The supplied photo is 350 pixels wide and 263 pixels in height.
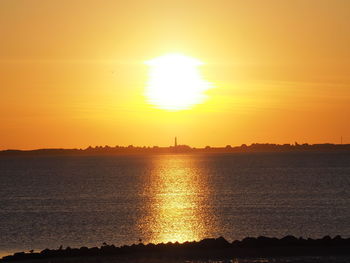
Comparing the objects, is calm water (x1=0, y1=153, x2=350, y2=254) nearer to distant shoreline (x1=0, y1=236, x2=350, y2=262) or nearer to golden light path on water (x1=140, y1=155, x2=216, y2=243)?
golden light path on water (x1=140, y1=155, x2=216, y2=243)

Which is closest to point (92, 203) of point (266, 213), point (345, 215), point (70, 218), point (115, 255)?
point (70, 218)

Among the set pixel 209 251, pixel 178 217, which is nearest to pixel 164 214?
pixel 178 217

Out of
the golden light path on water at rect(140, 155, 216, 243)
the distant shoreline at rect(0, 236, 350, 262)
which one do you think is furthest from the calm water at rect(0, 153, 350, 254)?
the distant shoreline at rect(0, 236, 350, 262)

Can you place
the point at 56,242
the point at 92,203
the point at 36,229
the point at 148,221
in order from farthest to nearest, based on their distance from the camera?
the point at 92,203 → the point at 148,221 → the point at 36,229 → the point at 56,242

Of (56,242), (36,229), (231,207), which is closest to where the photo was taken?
(56,242)

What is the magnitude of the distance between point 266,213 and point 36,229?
795 inches

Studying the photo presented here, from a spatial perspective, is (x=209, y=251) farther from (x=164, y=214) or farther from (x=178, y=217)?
(x=164, y=214)

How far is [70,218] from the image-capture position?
64.1 m

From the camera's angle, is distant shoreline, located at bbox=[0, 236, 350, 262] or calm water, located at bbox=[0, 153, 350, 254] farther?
calm water, located at bbox=[0, 153, 350, 254]

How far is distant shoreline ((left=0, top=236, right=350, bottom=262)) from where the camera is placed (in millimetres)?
33750

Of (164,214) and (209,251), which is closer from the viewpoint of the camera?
(209,251)

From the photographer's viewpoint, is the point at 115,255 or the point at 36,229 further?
the point at 36,229

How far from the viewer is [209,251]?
116 feet

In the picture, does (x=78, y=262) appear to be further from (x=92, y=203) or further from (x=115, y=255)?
(x=92, y=203)
